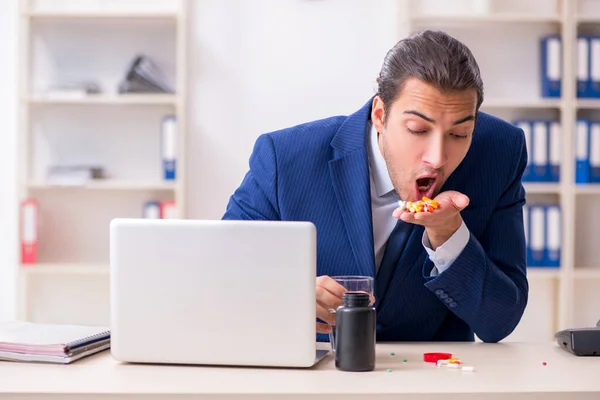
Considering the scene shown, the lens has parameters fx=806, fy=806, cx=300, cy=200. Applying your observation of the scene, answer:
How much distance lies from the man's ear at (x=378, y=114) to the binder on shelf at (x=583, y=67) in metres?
2.26

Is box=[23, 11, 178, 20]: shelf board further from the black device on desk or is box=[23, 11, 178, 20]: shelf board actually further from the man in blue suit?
the black device on desk

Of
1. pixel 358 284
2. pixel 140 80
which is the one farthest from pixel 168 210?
pixel 358 284

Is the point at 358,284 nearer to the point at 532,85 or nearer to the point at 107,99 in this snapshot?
the point at 107,99

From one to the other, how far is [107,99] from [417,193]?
2.23 m

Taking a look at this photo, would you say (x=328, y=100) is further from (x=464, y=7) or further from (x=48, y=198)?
(x=48, y=198)

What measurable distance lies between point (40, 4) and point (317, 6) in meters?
1.31

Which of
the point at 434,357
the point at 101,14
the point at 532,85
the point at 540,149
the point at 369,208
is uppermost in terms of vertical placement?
the point at 101,14

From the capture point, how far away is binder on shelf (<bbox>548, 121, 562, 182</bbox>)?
3.65 m

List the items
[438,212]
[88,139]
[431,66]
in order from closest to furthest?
[438,212]
[431,66]
[88,139]

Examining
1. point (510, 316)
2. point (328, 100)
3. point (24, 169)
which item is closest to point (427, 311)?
point (510, 316)

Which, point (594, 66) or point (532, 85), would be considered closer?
point (594, 66)

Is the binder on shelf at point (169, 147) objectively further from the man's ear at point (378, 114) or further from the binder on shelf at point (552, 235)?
the man's ear at point (378, 114)

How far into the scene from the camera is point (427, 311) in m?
1.83

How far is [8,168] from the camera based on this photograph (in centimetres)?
381
